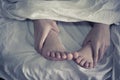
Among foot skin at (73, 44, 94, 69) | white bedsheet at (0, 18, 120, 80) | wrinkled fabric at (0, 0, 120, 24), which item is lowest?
Result: white bedsheet at (0, 18, 120, 80)

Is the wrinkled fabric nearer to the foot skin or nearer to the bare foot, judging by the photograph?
the bare foot

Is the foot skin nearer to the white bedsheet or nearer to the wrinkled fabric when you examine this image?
the white bedsheet

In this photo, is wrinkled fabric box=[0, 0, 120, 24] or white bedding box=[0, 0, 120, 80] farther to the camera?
wrinkled fabric box=[0, 0, 120, 24]

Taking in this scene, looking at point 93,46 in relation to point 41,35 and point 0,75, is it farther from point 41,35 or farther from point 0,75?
point 0,75

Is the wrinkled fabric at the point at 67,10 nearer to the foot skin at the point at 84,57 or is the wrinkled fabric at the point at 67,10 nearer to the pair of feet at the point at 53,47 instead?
the pair of feet at the point at 53,47

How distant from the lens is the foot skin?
1.06 metres

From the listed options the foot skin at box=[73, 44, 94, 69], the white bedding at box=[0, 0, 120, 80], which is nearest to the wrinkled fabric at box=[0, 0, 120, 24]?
the white bedding at box=[0, 0, 120, 80]

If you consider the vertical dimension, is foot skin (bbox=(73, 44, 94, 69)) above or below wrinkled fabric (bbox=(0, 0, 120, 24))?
below

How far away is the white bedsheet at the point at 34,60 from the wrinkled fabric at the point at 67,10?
5cm

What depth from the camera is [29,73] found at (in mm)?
1061

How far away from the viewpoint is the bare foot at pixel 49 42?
106cm

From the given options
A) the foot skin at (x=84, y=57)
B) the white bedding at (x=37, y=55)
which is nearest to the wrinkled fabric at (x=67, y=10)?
the white bedding at (x=37, y=55)

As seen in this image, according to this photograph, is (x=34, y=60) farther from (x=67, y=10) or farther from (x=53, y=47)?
(x=67, y=10)

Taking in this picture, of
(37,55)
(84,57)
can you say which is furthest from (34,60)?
(84,57)
